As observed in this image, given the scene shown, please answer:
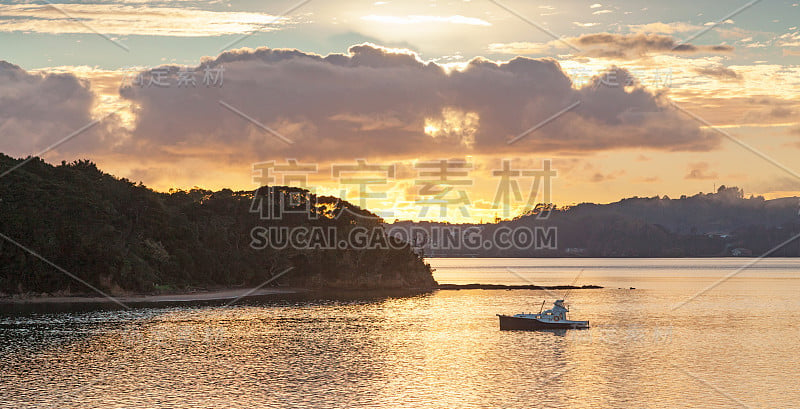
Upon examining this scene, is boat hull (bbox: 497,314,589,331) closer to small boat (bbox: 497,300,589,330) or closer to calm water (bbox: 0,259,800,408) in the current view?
small boat (bbox: 497,300,589,330)

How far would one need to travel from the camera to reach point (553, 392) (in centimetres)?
5600

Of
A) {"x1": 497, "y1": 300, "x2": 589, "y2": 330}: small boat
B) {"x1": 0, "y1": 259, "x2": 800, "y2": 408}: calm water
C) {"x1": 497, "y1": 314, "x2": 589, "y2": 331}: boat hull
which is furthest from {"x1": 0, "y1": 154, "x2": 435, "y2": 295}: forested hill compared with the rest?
{"x1": 497, "y1": 300, "x2": 589, "y2": 330}: small boat

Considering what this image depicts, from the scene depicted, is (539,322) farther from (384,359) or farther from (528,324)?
(384,359)

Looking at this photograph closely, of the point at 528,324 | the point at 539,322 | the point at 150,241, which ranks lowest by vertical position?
the point at 528,324

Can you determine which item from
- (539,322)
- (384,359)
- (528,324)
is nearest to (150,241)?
(528,324)

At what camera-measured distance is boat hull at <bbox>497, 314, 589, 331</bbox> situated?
96438 mm

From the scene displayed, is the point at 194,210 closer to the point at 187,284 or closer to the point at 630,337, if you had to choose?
the point at 187,284

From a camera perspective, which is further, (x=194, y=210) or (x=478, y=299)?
(x=194, y=210)

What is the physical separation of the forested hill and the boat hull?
2791 inches

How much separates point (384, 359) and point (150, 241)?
277 feet

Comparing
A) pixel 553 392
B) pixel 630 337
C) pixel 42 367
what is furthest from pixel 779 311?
pixel 42 367

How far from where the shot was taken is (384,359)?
73.1 meters

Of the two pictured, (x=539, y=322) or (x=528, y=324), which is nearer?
(x=539, y=322)

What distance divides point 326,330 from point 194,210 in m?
80.9
